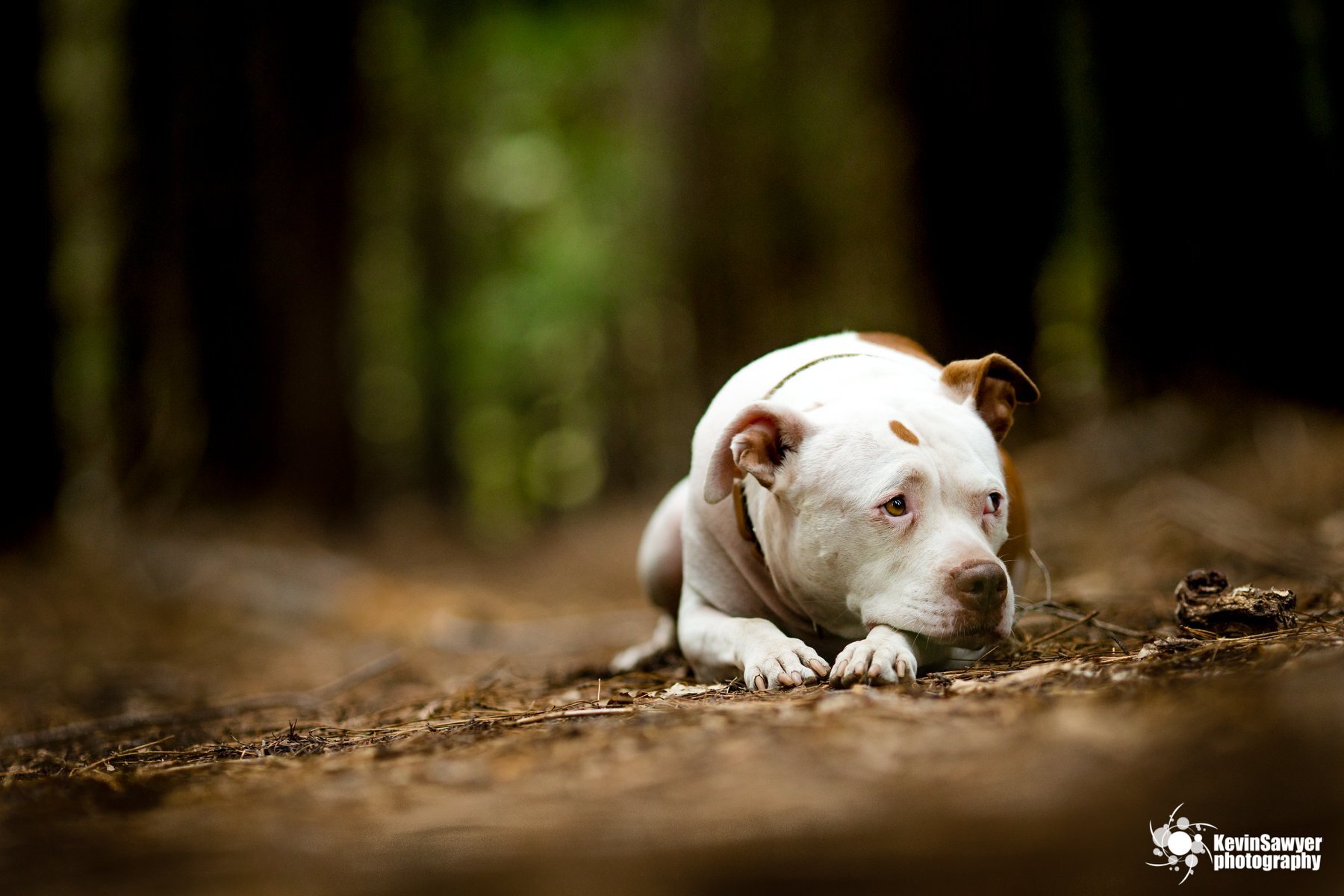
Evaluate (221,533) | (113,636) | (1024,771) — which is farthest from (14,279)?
(1024,771)

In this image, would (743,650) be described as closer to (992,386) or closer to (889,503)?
(889,503)

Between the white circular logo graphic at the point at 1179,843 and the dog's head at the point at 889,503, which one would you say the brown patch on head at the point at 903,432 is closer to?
the dog's head at the point at 889,503

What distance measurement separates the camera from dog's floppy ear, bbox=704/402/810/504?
3.11m

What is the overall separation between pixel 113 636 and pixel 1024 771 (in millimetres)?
6432

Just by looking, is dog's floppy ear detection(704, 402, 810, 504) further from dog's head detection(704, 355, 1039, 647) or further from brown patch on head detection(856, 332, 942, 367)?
brown patch on head detection(856, 332, 942, 367)

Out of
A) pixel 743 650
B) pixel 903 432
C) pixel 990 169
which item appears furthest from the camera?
pixel 990 169

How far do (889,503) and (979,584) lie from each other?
1.17 ft

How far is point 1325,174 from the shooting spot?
6.35 metres

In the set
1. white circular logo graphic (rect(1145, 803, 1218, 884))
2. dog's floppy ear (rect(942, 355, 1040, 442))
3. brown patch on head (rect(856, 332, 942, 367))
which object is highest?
brown patch on head (rect(856, 332, 942, 367))

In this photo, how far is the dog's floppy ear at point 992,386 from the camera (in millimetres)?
3326

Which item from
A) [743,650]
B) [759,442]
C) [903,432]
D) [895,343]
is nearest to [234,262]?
[895,343]

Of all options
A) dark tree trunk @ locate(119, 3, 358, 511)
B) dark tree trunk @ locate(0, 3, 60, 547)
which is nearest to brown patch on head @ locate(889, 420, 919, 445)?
dark tree trunk @ locate(0, 3, 60, 547)

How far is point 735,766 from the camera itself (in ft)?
6.47

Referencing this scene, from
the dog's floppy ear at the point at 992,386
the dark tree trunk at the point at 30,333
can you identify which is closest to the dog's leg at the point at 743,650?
the dog's floppy ear at the point at 992,386
